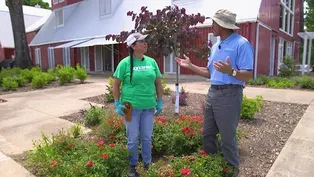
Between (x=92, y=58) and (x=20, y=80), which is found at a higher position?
(x=92, y=58)

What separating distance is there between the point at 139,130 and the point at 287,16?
18.8 m

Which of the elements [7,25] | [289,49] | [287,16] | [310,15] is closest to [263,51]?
[287,16]

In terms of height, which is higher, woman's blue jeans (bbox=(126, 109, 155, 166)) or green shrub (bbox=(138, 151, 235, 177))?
woman's blue jeans (bbox=(126, 109, 155, 166))

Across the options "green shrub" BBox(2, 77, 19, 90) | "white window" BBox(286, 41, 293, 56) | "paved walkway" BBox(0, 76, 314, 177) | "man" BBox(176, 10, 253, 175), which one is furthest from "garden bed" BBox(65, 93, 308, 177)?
"white window" BBox(286, 41, 293, 56)

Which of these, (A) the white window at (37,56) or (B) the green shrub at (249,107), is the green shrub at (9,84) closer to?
(B) the green shrub at (249,107)

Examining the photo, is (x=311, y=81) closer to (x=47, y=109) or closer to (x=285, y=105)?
(x=285, y=105)

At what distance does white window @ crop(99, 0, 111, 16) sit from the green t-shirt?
16.0m

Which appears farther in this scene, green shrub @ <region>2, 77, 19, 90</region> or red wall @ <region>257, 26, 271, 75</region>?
red wall @ <region>257, 26, 271, 75</region>

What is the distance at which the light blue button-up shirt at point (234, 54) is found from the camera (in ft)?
7.94

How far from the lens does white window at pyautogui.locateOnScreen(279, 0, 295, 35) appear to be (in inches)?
664

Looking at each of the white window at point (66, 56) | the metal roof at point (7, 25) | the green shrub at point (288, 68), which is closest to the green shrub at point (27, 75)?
the white window at point (66, 56)

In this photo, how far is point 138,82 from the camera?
2904 millimetres

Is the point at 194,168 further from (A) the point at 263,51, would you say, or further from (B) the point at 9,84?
(A) the point at 263,51

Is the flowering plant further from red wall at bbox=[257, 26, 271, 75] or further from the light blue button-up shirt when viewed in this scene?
red wall at bbox=[257, 26, 271, 75]
